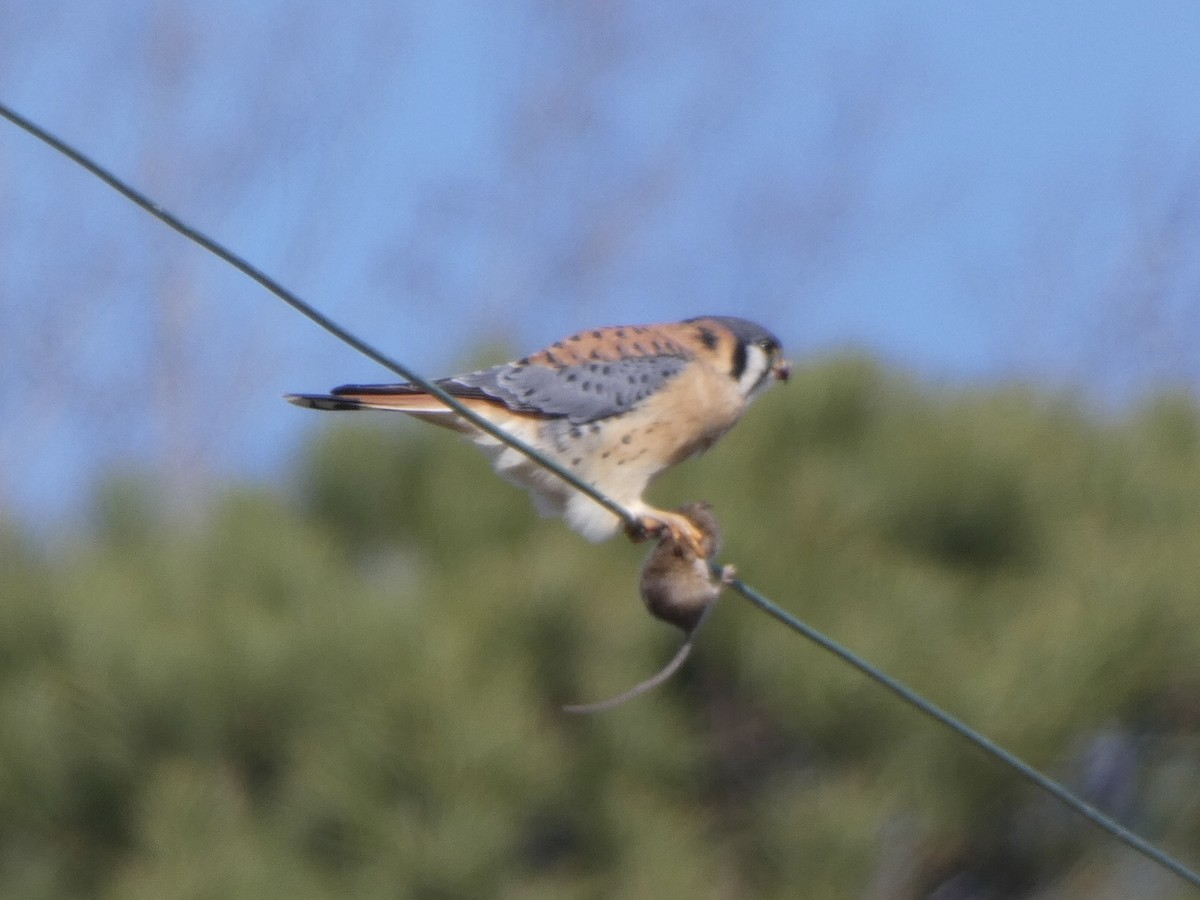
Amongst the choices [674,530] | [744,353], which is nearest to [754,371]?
[744,353]

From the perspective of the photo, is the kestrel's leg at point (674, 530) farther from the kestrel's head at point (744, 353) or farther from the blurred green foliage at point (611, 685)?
the blurred green foliage at point (611, 685)

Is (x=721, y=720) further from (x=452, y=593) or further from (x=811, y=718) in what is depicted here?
(x=452, y=593)

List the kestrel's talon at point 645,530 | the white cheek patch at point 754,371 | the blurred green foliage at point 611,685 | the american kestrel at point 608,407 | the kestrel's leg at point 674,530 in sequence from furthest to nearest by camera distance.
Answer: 1. the blurred green foliage at point 611,685
2. the white cheek patch at point 754,371
3. the american kestrel at point 608,407
4. the kestrel's talon at point 645,530
5. the kestrel's leg at point 674,530

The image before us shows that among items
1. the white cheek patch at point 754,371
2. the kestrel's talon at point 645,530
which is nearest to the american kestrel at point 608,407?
the white cheek patch at point 754,371

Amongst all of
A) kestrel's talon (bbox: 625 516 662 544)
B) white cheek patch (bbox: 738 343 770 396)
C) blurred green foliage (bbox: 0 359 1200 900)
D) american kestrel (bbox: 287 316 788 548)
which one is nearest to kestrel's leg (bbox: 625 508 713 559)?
kestrel's talon (bbox: 625 516 662 544)

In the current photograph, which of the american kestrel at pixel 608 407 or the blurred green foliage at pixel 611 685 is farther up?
→ the blurred green foliage at pixel 611 685

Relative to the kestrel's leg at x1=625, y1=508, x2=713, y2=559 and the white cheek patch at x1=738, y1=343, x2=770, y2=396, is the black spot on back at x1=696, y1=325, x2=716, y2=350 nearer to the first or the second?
the white cheek patch at x1=738, y1=343, x2=770, y2=396

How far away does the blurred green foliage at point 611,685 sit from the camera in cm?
723

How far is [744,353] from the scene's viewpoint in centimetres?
449

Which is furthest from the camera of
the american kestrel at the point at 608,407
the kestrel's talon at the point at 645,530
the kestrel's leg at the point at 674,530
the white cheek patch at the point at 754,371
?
the white cheek patch at the point at 754,371

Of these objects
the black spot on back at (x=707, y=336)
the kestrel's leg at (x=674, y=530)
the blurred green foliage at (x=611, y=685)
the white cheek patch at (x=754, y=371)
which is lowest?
the kestrel's leg at (x=674, y=530)

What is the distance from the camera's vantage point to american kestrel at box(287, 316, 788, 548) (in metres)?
4.17

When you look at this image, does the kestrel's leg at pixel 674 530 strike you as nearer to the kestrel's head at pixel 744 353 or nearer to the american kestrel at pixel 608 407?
the american kestrel at pixel 608 407

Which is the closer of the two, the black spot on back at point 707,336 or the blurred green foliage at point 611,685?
the black spot on back at point 707,336
